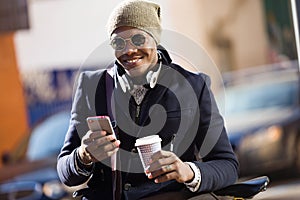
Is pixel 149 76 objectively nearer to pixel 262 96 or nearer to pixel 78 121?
pixel 78 121

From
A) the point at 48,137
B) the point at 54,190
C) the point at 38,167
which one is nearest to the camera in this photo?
the point at 54,190

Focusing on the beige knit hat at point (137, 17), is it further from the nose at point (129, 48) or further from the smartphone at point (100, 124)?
the smartphone at point (100, 124)

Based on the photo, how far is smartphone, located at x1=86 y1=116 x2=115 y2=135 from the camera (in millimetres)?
2785

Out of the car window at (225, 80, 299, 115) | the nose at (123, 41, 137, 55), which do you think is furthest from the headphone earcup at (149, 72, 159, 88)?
the car window at (225, 80, 299, 115)

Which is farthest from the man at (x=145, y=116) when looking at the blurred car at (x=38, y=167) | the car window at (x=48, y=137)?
the car window at (x=48, y=137)

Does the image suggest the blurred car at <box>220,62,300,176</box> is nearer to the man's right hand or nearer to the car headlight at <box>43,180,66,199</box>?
the car headlight at <box>43,180,66,199</box>

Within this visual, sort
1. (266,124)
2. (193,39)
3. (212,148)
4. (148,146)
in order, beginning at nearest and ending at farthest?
(148,146)
(212,148)
(193,39)
(266,124)

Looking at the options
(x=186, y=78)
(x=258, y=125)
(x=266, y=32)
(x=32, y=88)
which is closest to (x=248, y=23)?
(x=266, y=32)

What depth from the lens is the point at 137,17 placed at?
2.92 m

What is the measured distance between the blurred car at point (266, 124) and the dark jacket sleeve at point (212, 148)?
645 cm

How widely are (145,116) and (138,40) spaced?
27 cm

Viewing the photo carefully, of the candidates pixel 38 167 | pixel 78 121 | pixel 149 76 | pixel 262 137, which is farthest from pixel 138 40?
pixel 262 137

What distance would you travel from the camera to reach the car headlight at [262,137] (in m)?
10.0

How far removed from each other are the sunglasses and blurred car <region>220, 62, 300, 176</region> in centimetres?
661
